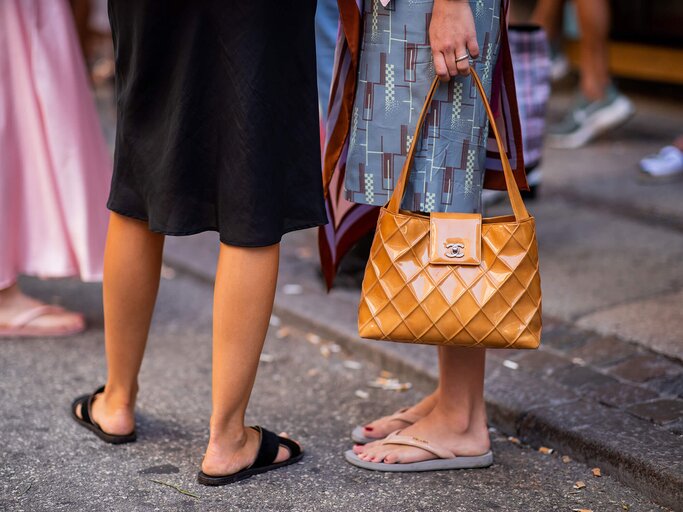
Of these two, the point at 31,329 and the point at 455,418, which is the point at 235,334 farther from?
the point at 31,329

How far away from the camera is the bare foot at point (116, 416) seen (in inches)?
107

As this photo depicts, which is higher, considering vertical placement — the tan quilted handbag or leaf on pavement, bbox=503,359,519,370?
the tan quilted handbag

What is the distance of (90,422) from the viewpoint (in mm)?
2791

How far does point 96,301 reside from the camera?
3.89 meters

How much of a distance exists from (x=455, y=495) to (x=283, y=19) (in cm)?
120

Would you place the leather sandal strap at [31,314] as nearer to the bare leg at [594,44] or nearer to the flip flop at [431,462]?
the flip flop at [431,462]

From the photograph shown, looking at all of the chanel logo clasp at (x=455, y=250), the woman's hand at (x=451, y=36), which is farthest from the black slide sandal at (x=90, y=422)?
the woman's hand at (x=451, y=36)

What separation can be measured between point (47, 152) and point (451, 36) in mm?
1755

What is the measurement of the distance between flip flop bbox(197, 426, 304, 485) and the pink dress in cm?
116

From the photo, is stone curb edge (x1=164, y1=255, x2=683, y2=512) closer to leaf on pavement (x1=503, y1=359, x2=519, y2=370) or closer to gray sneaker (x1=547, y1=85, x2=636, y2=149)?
leaf on pavement (x1=503, y1=359, x2=519, y2=370)

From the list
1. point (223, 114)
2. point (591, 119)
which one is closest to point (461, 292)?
point (223, 114)

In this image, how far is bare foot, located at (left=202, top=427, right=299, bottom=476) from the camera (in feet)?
8.16

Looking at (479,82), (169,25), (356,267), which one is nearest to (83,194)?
(356,267)

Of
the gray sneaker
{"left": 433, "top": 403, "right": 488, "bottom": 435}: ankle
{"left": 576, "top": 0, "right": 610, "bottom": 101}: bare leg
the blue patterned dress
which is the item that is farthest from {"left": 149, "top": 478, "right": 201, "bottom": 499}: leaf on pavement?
{"left": 576, "top": 0, "right": 610, "bottom": 101}: bare leg
